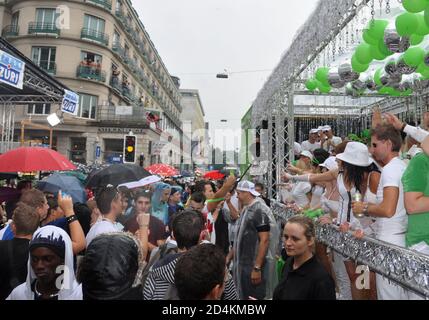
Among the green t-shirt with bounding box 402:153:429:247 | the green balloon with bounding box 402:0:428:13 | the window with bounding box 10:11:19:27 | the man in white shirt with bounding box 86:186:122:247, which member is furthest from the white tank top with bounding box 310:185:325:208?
the window with bounding box 10:11:19:27

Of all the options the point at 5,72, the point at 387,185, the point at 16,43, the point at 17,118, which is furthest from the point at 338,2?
the point at 16,43

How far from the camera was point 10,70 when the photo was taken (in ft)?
25.0

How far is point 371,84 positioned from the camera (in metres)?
8.30

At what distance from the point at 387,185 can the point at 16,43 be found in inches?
1220

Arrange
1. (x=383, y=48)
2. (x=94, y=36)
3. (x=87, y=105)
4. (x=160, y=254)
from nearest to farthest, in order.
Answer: (x=160, y=254) → (x=383, y=48) → (x=87, y=105) → (x=94, y=36)

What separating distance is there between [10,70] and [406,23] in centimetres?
835

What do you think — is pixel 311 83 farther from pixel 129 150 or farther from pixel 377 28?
pixel 129 150

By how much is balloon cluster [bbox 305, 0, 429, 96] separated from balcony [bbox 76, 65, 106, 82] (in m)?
22.3

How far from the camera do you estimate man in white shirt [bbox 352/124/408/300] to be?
93.4 inches

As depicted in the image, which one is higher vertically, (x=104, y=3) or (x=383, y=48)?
(x=104, y=3)

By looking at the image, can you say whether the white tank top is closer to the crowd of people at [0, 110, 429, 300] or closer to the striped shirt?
the crowd of people at [0, 110, 429, 300]

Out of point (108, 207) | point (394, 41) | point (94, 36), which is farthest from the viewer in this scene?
point (94, 36)

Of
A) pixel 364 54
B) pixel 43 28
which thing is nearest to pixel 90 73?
pixel 43 28
